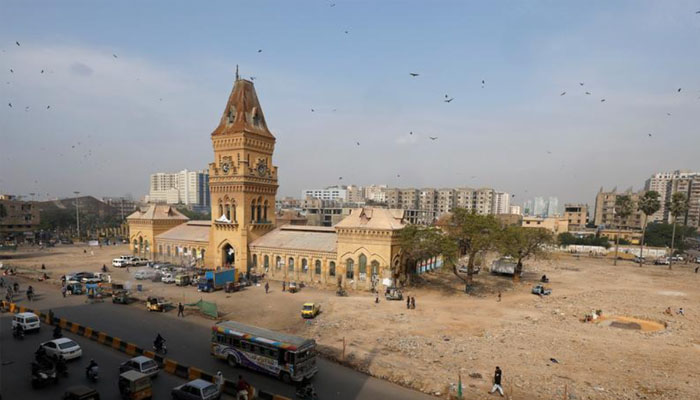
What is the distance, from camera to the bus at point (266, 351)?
20.0 m

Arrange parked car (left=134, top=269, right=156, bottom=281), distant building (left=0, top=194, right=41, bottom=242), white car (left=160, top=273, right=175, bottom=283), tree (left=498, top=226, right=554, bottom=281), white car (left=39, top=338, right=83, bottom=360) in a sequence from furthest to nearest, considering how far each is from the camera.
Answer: distant building (left=0, top=194, right=41, bottom=242) → parked car (left=134, top=269, right=156, bottom=281) → tree (left=498, top=226, right=554, bottom=281) → white car (left=160, top=273, right=175, bottom=283) → white car (left=39, top=338, right=83, bottom=360)

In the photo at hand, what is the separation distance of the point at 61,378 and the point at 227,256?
1408 inches

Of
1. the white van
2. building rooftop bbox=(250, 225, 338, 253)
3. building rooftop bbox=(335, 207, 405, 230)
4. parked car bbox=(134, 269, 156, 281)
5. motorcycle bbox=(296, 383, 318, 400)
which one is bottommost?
parked car bbox=(134, 269, 156, 281)

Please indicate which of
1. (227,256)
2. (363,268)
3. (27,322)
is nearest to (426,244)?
(363,268)

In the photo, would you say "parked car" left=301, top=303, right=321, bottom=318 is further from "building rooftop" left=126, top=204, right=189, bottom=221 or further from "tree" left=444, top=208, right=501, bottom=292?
"building rooftop" left=126, top=204, right=189, bottom=221

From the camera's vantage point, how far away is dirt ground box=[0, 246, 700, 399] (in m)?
21.3

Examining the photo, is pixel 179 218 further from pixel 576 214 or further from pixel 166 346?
pixel 576 214

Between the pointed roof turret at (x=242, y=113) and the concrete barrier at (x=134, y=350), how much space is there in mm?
30641

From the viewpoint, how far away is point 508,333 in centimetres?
2986

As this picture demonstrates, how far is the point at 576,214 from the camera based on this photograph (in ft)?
499

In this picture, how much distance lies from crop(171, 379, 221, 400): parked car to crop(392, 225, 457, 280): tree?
29.2 meters

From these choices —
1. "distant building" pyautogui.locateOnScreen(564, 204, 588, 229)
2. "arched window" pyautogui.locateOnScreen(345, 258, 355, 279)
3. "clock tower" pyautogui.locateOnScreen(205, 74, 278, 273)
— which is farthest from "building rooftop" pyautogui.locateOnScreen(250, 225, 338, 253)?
"distant building" pyautogui.locateOnScreen(564, 204, 588, 229)

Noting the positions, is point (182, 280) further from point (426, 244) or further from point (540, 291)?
point (540, 291)

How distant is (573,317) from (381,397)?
26356 mm
